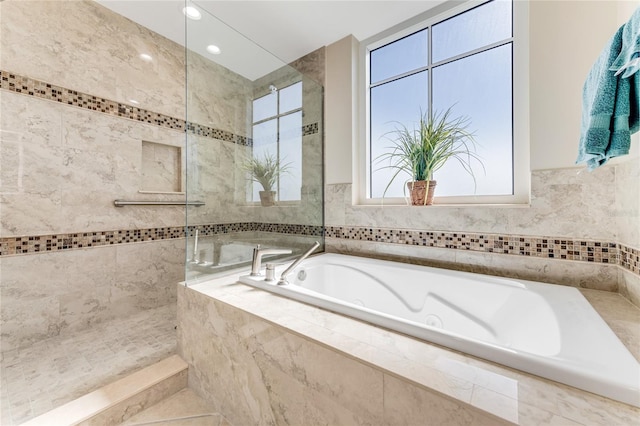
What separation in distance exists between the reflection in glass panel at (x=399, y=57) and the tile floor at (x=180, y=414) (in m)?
2.59

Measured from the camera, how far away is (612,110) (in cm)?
91

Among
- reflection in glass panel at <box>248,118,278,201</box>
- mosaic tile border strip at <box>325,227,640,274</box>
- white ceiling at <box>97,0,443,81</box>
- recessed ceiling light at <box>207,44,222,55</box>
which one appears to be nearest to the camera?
mosaic tile border strip at <box>325,227,640,274</box>

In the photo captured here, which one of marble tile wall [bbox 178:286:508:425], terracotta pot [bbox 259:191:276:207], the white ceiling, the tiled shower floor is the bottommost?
the tiled shower floor

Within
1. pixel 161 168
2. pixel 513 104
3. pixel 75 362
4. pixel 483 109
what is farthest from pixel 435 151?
pixel 75 362

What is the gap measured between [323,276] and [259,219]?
2.15 feet

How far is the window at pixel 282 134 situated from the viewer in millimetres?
1969

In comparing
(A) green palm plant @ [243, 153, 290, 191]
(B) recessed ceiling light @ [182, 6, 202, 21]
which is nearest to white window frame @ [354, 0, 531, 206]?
(A) green palm plant @ [243, 153, 290, 191]

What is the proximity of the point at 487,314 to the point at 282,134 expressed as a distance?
1856mm

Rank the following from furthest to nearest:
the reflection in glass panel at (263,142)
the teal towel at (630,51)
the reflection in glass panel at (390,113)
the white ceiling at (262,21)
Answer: the reflection in glass panel at (390,113), the reflection in glass panel at (263,142), the white ceiling at (262,21), the teal towel at (630,51)

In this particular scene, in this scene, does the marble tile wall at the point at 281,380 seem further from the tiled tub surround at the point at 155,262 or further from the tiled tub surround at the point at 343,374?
the tiled tub surround at the point at 155,262

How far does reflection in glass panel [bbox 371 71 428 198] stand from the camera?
2.07 metres

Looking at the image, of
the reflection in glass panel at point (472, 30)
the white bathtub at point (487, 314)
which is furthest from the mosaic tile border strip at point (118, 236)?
the reflection in glass panel at point (472, 30)

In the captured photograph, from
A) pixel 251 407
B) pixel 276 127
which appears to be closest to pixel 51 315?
pixel 251 407

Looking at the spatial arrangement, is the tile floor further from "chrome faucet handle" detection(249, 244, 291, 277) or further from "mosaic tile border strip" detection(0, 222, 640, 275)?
"mosaic tile border strip" detection(0, 222, 640, 275)
